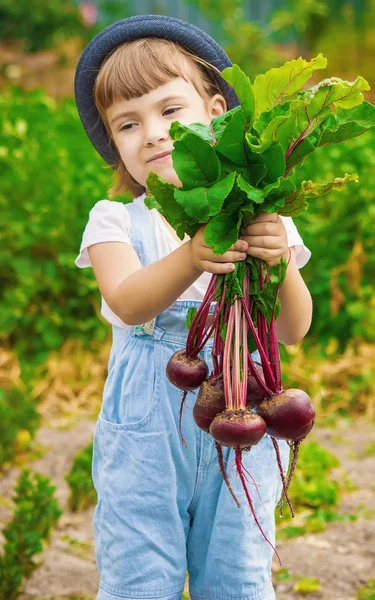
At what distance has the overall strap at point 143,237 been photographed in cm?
194

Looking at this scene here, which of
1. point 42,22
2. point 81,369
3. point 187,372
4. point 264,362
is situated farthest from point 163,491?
point 42,22

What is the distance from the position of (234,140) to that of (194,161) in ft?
0.27

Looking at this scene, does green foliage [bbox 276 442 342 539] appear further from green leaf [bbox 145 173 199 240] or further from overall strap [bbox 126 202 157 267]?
green leaf [bbox 145 173 199 240]

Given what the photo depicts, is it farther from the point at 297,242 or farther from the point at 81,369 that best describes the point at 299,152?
the point at 81,369

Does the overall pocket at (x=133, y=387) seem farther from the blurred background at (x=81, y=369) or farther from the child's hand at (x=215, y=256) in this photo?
the blurred background at (x=81, y=369)

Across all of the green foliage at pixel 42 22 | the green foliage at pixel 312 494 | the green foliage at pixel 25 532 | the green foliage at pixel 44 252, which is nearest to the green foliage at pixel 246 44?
the green foliage at pixel 42 22

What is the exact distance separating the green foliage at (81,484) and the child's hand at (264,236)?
190cm

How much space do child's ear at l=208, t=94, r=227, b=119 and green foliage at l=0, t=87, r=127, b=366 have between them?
8.41 feet

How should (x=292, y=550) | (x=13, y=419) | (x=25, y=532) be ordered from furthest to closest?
1. (x=13, y=419)
2. (x=292, y=550)
3. (x=25, y=532)

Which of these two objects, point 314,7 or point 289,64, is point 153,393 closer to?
point 289,64

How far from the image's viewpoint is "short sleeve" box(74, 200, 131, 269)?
188cm

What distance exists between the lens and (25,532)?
2.61 m

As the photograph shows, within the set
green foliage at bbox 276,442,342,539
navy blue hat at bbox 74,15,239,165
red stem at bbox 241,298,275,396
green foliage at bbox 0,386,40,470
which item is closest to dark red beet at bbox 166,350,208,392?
red stem at bbox 241,298,275,396

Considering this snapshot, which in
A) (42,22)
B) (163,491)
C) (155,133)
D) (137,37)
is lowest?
(163,491)
